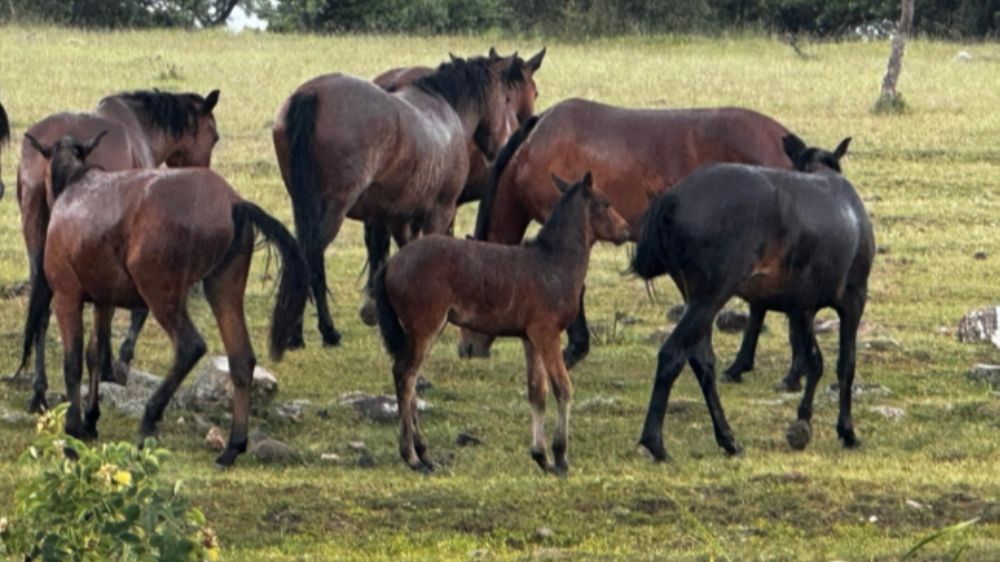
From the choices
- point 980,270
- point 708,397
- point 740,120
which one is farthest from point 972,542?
point 980,270

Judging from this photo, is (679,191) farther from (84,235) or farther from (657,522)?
(84,235)

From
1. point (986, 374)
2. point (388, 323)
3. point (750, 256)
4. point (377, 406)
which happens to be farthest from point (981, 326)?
point (388, 323)

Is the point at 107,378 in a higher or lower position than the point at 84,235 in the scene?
lower

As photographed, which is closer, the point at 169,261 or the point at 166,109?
the point at 169,261

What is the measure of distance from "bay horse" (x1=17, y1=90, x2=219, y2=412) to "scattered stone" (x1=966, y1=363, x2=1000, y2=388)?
17.0 ft

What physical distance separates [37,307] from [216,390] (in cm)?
119

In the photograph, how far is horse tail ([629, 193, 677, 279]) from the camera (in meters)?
10.6

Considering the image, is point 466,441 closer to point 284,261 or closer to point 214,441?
point 214,441

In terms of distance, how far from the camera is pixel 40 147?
449 inches

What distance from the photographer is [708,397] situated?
11.0 metres

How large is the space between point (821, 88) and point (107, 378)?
19.0 m

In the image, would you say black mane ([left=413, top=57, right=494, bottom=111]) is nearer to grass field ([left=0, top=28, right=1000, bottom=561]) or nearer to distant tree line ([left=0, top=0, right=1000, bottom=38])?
grass field ([left=0, top=28, right=1000, bottom=561])

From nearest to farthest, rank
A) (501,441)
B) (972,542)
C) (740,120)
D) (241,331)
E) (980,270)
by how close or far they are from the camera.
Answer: (972,542)
(241,331)
(501,441)
(740,120)
(980,270)

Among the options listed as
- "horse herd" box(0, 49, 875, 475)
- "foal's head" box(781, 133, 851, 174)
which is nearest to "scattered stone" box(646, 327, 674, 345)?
"horse herd" box(0, 49, 875, 475)
